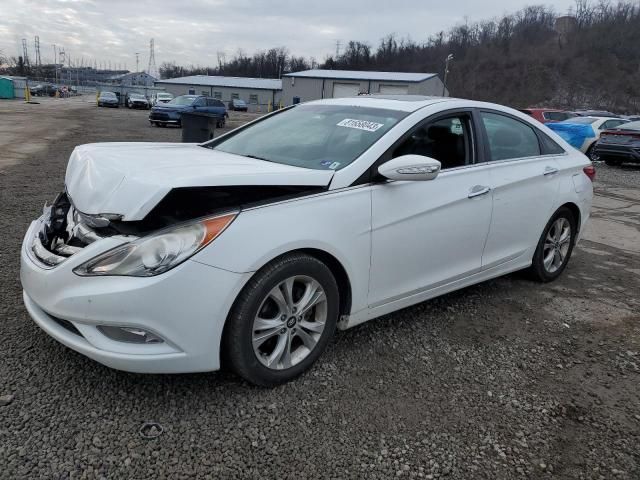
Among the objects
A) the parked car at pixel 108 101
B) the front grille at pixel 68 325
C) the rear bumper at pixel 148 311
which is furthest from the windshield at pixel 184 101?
the rear bumper at pixel 148 311

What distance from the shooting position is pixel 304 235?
2.63 metres

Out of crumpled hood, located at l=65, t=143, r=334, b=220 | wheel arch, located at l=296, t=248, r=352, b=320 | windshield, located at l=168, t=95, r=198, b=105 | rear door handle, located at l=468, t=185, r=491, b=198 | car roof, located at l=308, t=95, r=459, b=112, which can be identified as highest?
car roof, located at l=308, t=95, r=459, b=112

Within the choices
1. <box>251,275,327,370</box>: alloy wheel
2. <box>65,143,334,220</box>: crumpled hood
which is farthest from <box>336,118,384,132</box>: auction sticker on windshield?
<box>251,275,327,370</box>: alloy wheel

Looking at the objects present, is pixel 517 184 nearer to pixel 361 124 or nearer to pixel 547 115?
pixel 361 124

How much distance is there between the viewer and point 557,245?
184 inches

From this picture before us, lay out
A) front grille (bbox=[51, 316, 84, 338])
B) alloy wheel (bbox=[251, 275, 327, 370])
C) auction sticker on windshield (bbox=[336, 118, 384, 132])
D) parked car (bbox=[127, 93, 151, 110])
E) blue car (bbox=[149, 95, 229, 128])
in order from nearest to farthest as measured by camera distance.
A: front grille (bbox=[51, 316, 84, 338]), alloy wheel (bbox=[251, 275, 327, 370]), auction sticker on windshield (bbox=[336, 118, 384, 132]), blue car (bbox=[149, 95, 229, 128]), parked car (bbox=[127, 93, 151, 110])

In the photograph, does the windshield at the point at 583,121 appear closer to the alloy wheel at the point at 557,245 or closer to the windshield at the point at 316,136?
the alloy wheel at the point at 557,245

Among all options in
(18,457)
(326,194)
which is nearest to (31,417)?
(18,457)

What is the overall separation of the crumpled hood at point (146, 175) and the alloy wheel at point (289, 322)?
558mm

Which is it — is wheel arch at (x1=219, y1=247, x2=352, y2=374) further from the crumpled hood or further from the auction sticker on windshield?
the auction sticker on windshield

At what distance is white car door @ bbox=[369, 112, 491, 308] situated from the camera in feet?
10.0

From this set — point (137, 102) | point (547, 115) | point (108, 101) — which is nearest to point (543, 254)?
point (547, 115)

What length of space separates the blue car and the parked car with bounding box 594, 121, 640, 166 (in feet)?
47.5

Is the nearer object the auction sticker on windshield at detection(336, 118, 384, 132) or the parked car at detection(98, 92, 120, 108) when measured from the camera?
the auction sticker on windshield at detection(336, 118, 384, 132)
